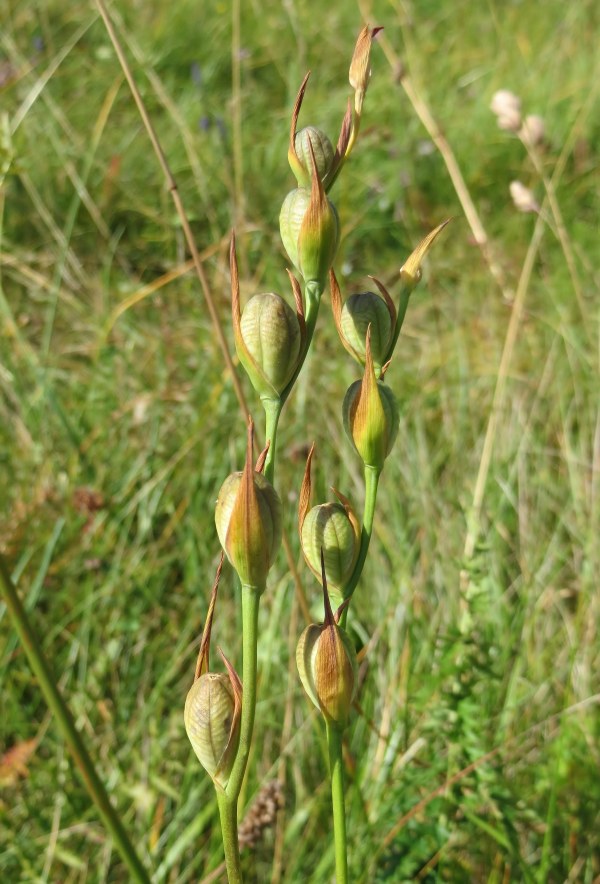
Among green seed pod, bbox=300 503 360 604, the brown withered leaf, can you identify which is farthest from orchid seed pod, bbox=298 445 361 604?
the brown withered leaf

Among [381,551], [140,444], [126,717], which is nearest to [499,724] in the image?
[381,551]

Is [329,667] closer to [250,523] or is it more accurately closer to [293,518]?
[250,523]

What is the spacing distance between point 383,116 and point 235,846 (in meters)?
3.02

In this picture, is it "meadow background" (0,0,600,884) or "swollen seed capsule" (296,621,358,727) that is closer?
"swollen seed capsule" (296,621,358,727)

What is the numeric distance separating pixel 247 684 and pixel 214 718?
30mm

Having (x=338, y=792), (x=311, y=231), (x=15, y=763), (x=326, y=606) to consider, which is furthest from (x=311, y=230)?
(x=15, y=763)

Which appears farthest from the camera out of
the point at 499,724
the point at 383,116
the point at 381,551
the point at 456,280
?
the point at 383,116

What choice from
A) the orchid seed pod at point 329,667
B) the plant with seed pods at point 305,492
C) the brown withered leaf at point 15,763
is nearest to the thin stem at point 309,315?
the plant with seed pods at point 305,492

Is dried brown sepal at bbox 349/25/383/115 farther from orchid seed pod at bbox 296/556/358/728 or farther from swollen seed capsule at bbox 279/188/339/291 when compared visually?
orchid seed pod at bbox 296/556/358/728

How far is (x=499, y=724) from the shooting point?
1329 millimetres

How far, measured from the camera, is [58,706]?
617 mm

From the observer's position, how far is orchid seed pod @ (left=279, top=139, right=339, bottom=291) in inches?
21.5

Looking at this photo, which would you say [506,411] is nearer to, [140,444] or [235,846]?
[140,444]

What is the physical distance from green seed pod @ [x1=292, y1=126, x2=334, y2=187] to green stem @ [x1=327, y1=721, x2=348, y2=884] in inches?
13.0
